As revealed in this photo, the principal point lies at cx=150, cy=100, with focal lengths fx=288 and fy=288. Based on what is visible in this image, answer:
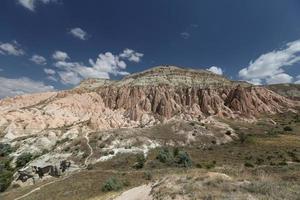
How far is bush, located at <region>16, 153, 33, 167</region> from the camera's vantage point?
186 ft

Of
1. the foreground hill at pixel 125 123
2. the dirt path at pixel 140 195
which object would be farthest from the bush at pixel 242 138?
the dirt path at pixel 140 195

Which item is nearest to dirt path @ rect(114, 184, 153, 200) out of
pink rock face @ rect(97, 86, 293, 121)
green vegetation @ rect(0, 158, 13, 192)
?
green vegetation @ rect(0, 158, 13, 192)

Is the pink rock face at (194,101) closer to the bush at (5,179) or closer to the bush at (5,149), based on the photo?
the bush at (5,149)

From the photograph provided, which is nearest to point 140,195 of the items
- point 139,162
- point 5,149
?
point 139,162

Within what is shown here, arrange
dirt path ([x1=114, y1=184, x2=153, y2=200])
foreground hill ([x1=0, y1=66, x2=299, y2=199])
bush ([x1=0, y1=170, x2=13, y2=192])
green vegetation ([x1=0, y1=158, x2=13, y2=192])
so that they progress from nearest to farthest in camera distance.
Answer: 1. dirt path ([x1=114, y1=184, x2=153, y2=200])
2. bush ([x1=0, y1=170, x2=13, y2=192])
3. green vegetation ([x1=0, y1=158, x2=13, y2=192])
4. foreground hill ([x1=0, y1=66, x2=299, y2=199])

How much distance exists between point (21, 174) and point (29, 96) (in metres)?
94.0

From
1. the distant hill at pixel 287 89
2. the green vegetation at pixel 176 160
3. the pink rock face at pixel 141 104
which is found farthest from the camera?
the distant hill at pixel 287 89

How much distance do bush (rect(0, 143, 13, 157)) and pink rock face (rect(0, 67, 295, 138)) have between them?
12736mm

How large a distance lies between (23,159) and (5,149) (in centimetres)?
1176

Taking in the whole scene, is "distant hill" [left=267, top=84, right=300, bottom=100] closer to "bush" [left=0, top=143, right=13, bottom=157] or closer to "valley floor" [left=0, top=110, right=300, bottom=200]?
"valley floor" [left=0, top=110, right=300, bottom=200]

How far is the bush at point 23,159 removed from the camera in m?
56.6

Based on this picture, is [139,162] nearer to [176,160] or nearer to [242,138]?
[176,160]

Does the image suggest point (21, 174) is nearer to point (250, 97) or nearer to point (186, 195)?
point (186, 195)

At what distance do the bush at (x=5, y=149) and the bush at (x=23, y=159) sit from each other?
20.7 ft
